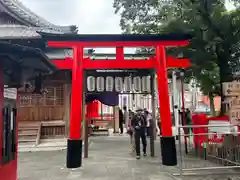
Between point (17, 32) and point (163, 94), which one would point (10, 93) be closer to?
point (163, 94)

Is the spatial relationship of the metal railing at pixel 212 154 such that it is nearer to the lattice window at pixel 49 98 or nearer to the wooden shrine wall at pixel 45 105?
the wooden shrine wall at pixel 45 105

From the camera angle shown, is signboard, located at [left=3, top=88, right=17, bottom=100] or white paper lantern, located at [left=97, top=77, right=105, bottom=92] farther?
white paper lantern, located at [left=97, top=77, right=105, bottom=92]

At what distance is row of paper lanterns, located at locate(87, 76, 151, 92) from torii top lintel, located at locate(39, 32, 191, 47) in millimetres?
1392

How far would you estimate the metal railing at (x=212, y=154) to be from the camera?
8.16m

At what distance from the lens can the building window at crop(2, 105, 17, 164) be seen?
5.87 meters

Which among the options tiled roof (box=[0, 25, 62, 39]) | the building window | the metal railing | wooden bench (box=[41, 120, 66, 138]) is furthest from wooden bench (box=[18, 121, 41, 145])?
the building window

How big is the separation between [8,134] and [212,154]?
707 centimetres

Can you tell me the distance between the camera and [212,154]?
10367mm

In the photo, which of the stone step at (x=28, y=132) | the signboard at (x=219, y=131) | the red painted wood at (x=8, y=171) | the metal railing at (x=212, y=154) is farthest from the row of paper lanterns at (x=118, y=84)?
the stone step at (x=28, y=132)

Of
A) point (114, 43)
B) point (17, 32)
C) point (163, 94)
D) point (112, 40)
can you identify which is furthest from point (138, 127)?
point (17, 32)

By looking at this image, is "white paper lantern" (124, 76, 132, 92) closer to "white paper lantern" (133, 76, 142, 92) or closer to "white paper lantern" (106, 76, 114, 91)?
"white paper lantern" (133, 76, 142, 92)

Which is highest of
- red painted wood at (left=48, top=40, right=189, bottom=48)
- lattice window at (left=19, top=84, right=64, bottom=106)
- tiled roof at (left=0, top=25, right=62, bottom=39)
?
tiled roof at (left=0, top=25, right=62, bottom=39)

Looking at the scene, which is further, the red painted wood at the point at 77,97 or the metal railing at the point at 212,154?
the red painted wood at the point at 77,97

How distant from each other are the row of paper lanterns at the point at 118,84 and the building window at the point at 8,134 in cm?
446
